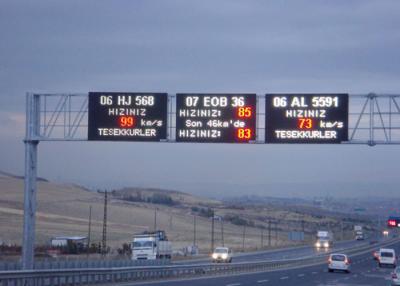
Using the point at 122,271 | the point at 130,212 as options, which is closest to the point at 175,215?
the point at 130,212

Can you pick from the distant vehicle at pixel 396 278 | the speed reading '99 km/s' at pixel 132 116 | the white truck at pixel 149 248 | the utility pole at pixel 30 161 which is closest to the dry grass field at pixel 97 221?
the white truck at pixel 149 248

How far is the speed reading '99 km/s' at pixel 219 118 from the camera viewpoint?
126ft

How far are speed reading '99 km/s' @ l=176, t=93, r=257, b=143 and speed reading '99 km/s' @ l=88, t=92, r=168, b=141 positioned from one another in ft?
2.86

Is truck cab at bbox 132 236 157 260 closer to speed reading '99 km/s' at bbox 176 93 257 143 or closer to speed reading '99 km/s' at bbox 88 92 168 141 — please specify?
speed reading '99 km/s' at bbox 88 92 168 141

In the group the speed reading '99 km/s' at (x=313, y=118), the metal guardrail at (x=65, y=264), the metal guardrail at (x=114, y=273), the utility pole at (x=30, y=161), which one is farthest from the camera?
the utility pole at (x=30, y=161)

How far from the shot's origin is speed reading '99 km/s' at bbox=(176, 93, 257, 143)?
38375 mm

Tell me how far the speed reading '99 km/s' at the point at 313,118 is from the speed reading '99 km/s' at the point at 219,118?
3.58 ft

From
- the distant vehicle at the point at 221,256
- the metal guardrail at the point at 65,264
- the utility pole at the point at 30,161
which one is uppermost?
the utility pole at the point at 30,161

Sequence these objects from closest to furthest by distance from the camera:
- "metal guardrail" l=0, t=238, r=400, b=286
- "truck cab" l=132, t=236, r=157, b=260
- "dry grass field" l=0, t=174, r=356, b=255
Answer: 1. "metal guardrail" l=0, t=238, r=400, b=286
2. "truck cab" l=132, t=236, r=157, b=260
3. "dry grass field" l=0, t=174, r=356, b=255

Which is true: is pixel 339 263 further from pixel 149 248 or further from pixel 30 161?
pixel 30 161

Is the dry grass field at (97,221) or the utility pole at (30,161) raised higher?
the utility pole at (30,161)

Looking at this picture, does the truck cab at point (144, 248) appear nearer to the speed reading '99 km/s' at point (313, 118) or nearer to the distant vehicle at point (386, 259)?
the distant vehicle at point (386, 259)

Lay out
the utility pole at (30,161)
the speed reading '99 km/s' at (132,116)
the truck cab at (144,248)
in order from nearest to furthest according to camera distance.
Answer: the speed reading '99 km/s' at (132,116) → the utility pole at (30,161) → the truck cab at (144,248)

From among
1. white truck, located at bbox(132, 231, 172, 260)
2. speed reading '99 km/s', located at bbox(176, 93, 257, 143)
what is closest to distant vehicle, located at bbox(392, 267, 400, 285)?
speed reading '99 km/s', located at bbox(176, 93, 257, 143)
